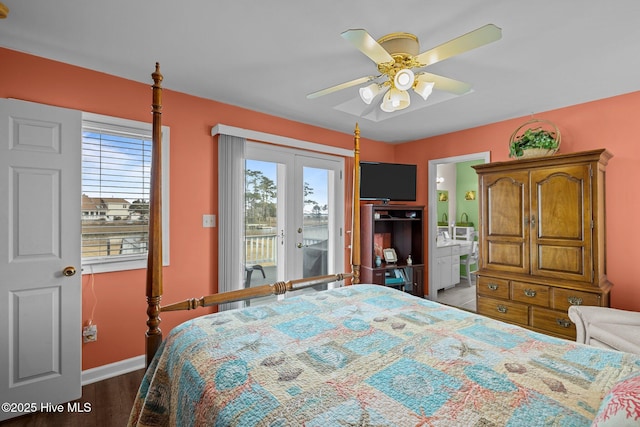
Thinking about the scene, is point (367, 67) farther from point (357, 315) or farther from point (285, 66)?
point (357, 315)

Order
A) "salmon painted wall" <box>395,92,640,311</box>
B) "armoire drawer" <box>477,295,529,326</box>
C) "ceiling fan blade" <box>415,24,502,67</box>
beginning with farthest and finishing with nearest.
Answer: "armoire drawer" <box>477,295,529,326</box> → "salmon painted wall" <box>395,92,640,311</box> → "ceiling fan blade" <box>415,24,502,67</box>

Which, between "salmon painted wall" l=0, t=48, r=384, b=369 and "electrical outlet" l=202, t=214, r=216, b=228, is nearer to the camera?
"salmon painted wall" l=0, t=48, r=384, b=369

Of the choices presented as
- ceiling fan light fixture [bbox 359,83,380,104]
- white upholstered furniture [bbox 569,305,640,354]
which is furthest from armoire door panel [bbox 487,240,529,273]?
ceiling fan light fixture [bbox 359,83,380,104]

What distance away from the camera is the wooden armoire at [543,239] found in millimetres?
2570

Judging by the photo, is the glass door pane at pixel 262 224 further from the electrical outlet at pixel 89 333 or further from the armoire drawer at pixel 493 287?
the armoire drawer at pixel 493 287

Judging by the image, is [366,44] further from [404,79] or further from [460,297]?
[460,297]

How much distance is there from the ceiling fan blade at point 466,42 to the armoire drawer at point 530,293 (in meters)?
2.39

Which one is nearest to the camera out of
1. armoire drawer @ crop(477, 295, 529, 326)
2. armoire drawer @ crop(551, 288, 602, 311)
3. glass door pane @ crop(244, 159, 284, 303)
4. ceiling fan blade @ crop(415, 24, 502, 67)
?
ceiling fan blade @ crop(415, 24, 502, 67)

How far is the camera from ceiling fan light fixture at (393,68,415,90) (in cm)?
165

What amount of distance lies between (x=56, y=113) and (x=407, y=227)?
4019 millimetres

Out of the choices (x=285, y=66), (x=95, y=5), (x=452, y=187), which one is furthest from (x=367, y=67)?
(x=452, y=187)

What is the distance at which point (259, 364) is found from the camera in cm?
108

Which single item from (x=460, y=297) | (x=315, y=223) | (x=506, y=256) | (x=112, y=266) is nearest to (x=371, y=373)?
(x=112, y=266)

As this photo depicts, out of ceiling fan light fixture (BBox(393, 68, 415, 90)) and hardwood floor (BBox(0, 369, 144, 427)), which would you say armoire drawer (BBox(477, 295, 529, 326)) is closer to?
ceiling fan light fixture (BBox(393, 68, 415, 90))
